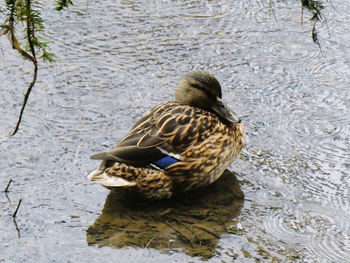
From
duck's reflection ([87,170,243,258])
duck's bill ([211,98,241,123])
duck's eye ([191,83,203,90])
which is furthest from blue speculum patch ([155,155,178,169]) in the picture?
duck's eye ([191,83,203,90])

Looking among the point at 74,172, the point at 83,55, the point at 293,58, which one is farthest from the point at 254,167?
the point at 83,55

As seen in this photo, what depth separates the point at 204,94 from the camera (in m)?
7.04

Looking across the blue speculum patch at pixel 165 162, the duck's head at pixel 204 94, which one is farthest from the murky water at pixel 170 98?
the duck's head at pixel 204 94

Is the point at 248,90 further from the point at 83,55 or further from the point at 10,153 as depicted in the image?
the point at 10,153

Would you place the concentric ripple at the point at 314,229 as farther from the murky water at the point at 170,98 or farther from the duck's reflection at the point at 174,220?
the duck's reflection at the point at 174,220

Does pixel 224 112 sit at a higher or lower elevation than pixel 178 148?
higher

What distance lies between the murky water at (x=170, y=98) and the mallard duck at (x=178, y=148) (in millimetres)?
239

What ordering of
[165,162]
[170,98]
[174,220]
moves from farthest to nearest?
[170,98], [165,162], [174,220]

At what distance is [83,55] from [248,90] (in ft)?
6.55

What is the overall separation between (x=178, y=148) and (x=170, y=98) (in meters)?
1.55

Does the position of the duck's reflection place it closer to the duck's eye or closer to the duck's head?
the duck's head

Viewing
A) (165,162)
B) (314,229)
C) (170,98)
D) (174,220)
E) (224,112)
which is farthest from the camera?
(170,98)

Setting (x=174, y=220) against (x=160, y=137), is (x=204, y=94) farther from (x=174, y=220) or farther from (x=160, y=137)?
(x=174, y=220)

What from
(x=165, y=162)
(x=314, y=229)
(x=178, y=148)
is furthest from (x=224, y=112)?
(x=314, y=229)
